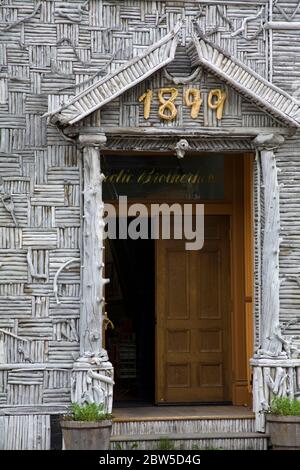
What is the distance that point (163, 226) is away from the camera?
1284 centimetres

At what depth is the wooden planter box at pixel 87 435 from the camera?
1034 cm

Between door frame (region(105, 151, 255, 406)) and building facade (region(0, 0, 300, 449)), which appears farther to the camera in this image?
door frame (region(105, 151, 255, 406))

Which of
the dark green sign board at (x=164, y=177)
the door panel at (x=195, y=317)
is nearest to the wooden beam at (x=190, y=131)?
the dark green sign board at (x=164, y=177)

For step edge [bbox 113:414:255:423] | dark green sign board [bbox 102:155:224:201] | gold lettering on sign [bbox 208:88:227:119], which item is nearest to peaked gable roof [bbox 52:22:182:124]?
gold lettering on sign [bbox 208:88:227:119]

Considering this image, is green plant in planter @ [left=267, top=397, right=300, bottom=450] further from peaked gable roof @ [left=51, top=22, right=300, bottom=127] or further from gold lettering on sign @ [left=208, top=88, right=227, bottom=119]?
gold lettering on sign @ [left=208, top=88, right=227, bottom=119]

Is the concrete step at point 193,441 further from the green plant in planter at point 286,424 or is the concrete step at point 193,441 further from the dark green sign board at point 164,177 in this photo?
the dark green sign board at point 164,177

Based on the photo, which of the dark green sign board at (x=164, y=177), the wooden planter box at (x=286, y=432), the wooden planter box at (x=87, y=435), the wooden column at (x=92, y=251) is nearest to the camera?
the wooden planter box at (x=87, y=435)

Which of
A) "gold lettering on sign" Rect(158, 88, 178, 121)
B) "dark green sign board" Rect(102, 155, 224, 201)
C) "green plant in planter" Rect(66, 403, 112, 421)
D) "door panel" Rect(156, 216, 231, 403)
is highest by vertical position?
"gold lettering on sign" Rect(158, 88, 178, 121)

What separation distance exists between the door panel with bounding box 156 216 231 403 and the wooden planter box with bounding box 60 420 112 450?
2.41m

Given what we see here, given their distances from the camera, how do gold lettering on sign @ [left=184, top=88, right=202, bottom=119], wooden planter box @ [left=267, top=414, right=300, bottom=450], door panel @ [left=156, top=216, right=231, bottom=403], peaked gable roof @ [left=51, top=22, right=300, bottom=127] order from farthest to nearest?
door panel @ [left=156, top=216, right=231, bottom=403] → gold lettering on sign @ [left=184, top=88, right=202, bottom=119] → peaked gable roof @ [left=51, top=22, right=300, bottom=127] → wooden planter box @ [left=267, top=414, right=300, bottom=450]

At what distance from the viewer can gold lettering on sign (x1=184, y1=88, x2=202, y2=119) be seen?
11125mm

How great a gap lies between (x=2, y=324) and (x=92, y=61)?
9.57ft

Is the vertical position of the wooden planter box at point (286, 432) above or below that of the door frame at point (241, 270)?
below

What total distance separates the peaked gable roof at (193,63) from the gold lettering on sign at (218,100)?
16 cm
